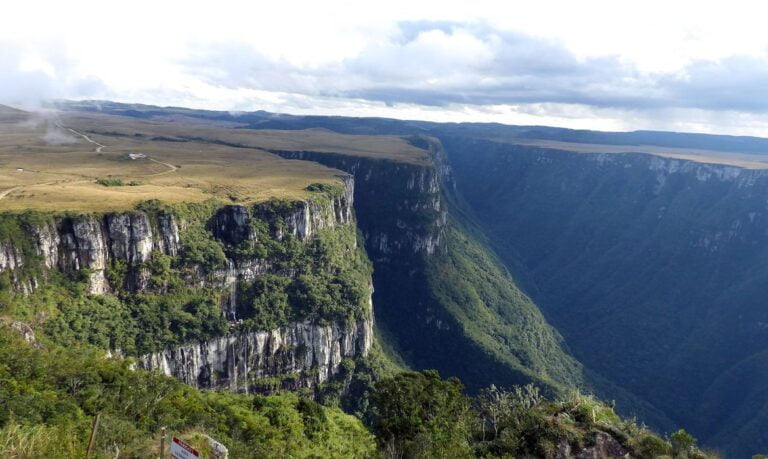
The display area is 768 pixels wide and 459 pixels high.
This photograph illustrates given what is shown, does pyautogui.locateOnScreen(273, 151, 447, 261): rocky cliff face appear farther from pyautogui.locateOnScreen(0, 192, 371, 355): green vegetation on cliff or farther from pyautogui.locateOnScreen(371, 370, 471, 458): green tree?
pyautogui.locateOnScreen(371, 370, 471, 458): green tree

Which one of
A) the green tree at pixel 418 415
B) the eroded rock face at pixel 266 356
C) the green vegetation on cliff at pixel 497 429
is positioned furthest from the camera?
the eroded rock face at pixel 266 356

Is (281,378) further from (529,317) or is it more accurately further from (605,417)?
(529,317)

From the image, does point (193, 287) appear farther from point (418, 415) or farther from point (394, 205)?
point (394, 205)

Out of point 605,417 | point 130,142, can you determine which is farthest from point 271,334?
point 130,142

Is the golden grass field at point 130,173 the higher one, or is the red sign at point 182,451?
the red sign at point 182,451

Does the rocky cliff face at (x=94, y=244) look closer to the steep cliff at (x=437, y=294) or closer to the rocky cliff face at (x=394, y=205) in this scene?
the steep cliff at (x=437, y=294)

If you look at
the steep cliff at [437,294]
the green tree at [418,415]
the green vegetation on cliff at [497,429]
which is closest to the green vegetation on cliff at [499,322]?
the steep cliff at [437,294]
